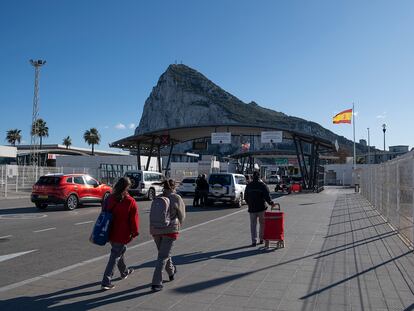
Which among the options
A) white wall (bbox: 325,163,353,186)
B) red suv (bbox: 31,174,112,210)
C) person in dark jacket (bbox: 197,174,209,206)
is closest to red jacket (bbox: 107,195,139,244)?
red suv (bbox: 31,174,112,210)

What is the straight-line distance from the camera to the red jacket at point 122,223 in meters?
6.20

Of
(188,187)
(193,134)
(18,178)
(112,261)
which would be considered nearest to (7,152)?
(18,178)

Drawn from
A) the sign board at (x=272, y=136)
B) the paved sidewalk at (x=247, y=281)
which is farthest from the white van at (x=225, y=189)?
the sign board at (x=272, y=136)

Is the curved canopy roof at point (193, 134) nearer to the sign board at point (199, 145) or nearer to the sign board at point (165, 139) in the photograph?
the sign board at point (165, 139)

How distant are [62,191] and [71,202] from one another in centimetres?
83

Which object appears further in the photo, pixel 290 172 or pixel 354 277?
pixel 290 172

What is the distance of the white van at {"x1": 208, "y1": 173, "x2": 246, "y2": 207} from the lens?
22359mm

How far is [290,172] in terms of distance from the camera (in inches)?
2970

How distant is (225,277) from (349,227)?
846cm

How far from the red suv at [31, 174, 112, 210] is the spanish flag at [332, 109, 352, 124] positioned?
105 ft

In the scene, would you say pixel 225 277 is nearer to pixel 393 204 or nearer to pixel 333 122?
pixel 393 204

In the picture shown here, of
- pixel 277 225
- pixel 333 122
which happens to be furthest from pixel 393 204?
pixel 333 122

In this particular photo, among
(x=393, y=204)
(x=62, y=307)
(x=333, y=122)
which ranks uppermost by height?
(x=333, y=122)

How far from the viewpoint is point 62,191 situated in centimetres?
1942
